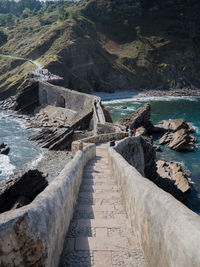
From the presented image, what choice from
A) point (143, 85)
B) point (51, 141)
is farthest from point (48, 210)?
point (143, 85)

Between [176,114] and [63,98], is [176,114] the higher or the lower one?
the lower one

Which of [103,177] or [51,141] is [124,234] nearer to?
[103,177]

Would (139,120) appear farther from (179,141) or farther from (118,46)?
(118,46)

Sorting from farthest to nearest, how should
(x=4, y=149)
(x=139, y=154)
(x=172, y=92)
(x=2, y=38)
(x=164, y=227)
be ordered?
(x=2, y=38)
(x=172, y=92)
(x=4, y=149)
(x=139, y=154)
(x=164, y=227)

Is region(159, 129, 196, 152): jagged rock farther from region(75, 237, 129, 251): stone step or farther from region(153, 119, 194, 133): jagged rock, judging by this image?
region(75, 237, 129, 251): stone step

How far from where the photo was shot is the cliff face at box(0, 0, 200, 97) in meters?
79.6

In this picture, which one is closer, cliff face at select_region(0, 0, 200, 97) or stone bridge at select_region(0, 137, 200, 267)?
stone bridge at select_region(0, 137, 200, 267)

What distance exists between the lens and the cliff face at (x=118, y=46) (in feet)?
261

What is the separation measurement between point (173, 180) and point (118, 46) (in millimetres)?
90829

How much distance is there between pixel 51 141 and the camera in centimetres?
3597

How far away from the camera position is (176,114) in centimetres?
6006

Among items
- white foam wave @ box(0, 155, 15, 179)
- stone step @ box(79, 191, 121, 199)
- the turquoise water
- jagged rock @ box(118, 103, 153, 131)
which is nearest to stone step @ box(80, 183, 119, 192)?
stone step @ box(79, 191, 121, 199)

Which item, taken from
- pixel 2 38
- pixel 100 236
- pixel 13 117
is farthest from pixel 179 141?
pixel 2 38

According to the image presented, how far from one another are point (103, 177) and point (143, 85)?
87.3m
